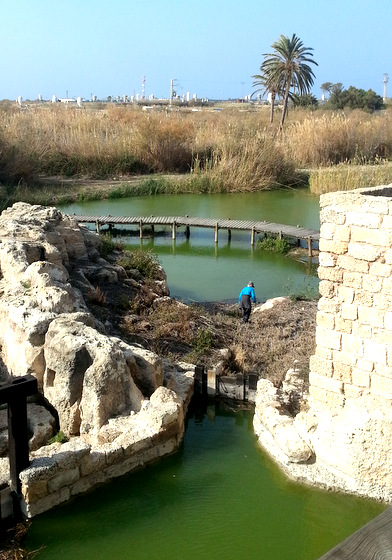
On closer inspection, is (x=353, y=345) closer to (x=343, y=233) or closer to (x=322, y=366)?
(x=322, y=366)

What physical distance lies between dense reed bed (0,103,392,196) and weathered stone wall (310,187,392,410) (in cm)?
1631

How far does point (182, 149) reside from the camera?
25609mm

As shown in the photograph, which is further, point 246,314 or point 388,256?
point 246,314

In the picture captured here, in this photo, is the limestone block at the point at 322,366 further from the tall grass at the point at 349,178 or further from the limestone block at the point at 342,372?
the tall grass at the point at 349,178

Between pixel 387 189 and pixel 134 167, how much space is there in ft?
66.9

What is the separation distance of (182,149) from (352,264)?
21.0m

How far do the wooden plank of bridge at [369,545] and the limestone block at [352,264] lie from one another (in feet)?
12.3

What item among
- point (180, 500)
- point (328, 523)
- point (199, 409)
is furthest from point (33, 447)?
point (328, 523)

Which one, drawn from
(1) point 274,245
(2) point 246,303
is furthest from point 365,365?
(1) point 274,245

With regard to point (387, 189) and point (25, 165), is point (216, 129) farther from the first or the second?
point (387, 189)

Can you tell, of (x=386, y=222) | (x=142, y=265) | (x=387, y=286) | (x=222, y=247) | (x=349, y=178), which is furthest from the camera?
(x=349, y=178)

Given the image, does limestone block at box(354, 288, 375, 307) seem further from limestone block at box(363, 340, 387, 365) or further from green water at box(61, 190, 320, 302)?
green water at box(61, 190, 320, 302)

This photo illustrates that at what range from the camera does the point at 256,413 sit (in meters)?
6.54

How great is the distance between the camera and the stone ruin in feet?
16.9
